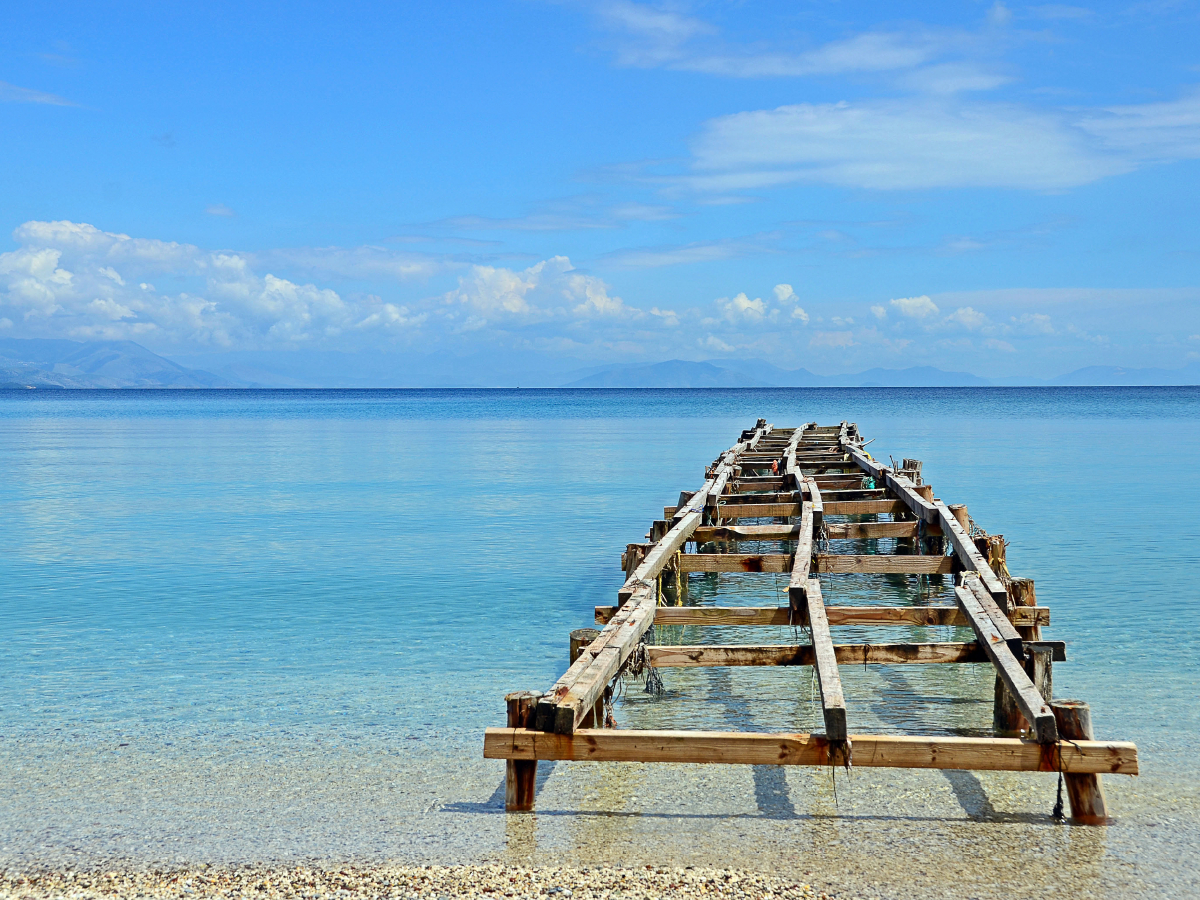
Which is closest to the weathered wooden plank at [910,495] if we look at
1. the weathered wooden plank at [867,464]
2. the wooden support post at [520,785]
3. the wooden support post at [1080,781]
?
the weathered wooden plank at [867,464]

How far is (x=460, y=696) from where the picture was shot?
854 centimetres

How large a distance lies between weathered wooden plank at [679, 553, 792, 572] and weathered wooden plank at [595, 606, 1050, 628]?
1632 millimetres

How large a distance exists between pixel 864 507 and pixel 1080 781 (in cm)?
899

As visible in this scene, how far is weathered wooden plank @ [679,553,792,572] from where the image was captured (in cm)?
960

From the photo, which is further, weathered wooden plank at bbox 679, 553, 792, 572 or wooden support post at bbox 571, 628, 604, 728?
weathered wooden plank at bbox 679, 553, 792, 572

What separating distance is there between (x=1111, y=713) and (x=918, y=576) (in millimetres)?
5737

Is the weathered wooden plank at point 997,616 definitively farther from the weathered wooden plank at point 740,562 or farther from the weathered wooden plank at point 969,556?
the weathered wooden plank at point 740,562

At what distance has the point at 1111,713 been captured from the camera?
7.88 metres

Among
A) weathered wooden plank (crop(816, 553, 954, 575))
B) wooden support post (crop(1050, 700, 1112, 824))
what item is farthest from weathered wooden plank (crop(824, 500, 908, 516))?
wooden support post (crop(1050, 700, 1112, 824))

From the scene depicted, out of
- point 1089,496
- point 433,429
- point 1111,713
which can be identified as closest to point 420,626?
point 1111,713

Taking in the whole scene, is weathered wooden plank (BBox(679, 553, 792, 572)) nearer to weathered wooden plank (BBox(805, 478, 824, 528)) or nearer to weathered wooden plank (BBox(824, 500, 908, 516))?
weathered wooden plank (BBox(805, 478, 824, 528))

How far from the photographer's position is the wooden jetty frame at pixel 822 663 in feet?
16.9

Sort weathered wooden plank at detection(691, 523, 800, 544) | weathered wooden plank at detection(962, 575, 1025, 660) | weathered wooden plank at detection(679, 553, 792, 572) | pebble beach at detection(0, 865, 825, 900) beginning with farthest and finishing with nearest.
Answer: weathered wooden plank at detection(691, 523, 800, 544)
weathered wooden plank at detection(679, 553, 792, 572)
weathered wooden plank at detection(962, 575, 1025, 660)
pebble beach at detection(0, 865, 825, 900)

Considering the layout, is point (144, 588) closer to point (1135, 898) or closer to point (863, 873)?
point (863, 873)
